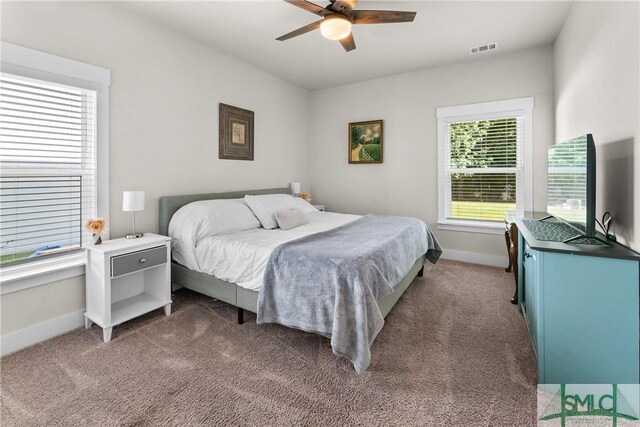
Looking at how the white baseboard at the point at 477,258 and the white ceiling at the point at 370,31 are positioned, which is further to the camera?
the white baseboard at the point at 477,258

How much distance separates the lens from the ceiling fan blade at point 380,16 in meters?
2.32

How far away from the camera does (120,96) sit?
2.84m

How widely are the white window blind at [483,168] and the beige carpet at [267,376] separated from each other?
1.90 m

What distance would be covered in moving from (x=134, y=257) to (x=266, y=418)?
66.4 inches

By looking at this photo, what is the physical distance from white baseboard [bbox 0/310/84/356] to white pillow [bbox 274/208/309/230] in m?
1.90

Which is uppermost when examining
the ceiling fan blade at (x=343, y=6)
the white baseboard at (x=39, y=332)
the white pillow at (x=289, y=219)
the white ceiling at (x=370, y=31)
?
the white ceiling at (x=370, y=31)

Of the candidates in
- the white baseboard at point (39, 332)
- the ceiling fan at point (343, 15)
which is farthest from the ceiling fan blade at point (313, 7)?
the white baseboard at point (39, 332)

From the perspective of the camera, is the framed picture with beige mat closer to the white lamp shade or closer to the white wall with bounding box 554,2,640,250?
the white lamp shade

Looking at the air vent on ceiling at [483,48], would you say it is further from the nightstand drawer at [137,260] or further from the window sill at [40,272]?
the window sill at [40,272]

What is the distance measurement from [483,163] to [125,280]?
4533mm

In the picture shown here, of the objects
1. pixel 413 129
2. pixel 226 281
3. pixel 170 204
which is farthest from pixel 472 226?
pixel 170 204

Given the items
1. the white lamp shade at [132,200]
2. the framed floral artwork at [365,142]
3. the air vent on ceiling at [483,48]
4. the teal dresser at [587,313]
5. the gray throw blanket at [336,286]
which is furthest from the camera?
the framed floral artwork at [365,142]

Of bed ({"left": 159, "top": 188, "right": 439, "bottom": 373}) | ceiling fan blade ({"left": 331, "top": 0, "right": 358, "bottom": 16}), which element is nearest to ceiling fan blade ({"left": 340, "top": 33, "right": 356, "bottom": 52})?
ceiling fan blade ({"left": 331, "top": 0, "right": 358, "bottom": 16})

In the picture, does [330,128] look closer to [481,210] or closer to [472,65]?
[472,65]
